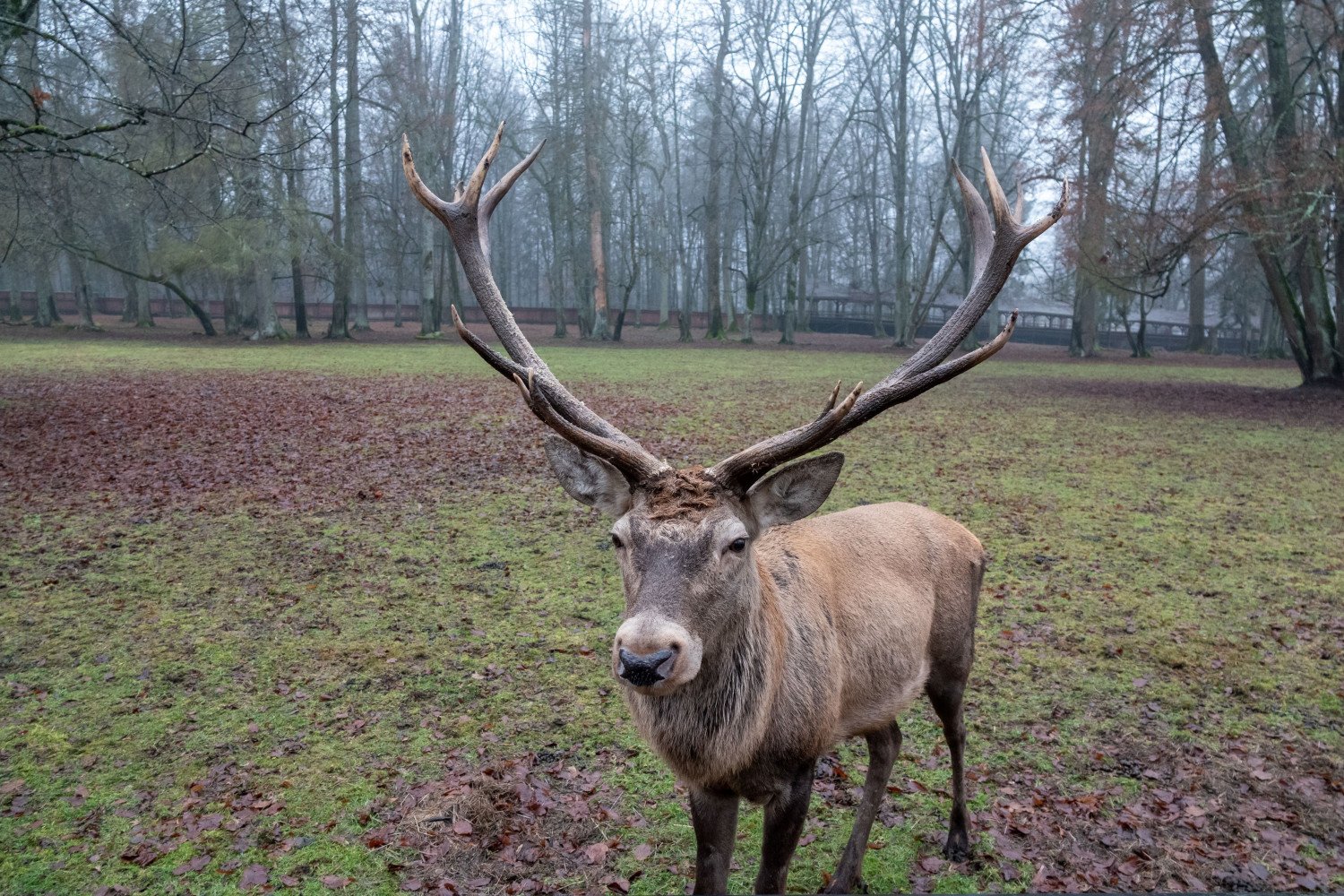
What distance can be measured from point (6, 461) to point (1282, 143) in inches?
928

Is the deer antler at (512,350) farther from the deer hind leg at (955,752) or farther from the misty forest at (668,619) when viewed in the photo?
the deer hind leg at (955,752)

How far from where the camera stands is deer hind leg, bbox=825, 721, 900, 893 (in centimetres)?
399

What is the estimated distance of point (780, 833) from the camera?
11.2 ft

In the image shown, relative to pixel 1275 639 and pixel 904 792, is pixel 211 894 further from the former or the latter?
pixel 1275 639

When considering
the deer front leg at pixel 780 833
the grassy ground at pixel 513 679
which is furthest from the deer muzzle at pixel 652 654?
the grassy ground at pixel 513 679

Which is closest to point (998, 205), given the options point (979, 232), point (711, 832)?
point (979, 232)

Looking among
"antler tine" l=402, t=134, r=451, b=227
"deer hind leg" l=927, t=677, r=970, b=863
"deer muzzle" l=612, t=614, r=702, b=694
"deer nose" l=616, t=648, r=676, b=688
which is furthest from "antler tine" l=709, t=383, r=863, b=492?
"antler tine" l=402, t=134, r=451, b=227

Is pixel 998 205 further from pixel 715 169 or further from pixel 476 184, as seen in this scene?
pixel 715 169

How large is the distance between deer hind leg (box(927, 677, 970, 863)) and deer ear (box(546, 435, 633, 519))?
5.93ft

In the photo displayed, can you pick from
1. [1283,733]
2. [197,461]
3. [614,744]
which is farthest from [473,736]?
[197,461]

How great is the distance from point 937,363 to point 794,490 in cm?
103

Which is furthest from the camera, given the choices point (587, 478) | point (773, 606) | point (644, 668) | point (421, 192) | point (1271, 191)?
point (1271, 191)

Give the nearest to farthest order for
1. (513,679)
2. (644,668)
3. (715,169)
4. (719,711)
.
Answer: (644,668), (719,711), (513,679), (715,169)

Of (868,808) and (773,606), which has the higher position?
(773,606)
